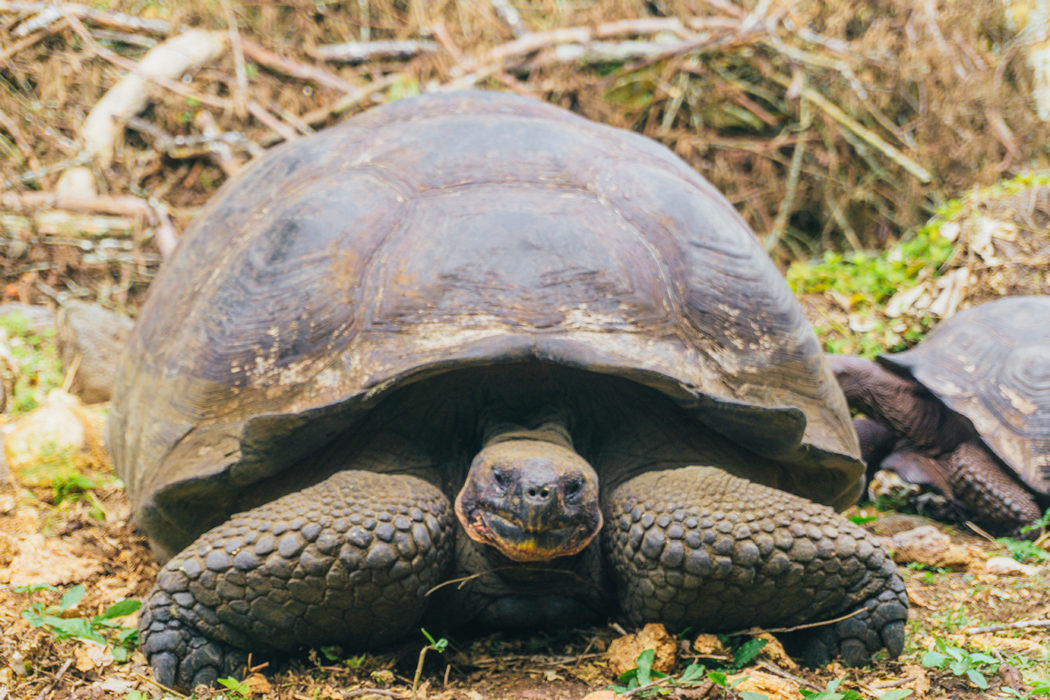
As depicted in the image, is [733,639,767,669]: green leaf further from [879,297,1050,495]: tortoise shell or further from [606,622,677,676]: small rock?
[879,297,1050,495]: tortoise shell

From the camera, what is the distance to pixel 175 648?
83.9 inches

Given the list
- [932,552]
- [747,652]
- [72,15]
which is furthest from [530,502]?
[72,15]

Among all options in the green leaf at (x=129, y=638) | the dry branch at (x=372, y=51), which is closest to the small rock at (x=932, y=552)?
the green leaf at (x=129, y=638)

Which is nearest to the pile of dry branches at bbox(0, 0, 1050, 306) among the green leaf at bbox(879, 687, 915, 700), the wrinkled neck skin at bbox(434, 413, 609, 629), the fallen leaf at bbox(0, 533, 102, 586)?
the fallen leaf at bbox(0, 533, 102, 586)

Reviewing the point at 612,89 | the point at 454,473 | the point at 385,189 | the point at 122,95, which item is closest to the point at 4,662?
the point at 454,473

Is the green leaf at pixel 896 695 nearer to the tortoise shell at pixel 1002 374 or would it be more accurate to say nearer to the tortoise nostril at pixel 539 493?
the tortoise nostril at pixel 539 493

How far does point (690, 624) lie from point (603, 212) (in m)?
1.05

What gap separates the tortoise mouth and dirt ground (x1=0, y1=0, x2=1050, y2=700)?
3.14 meters

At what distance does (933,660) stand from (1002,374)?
6.31ft

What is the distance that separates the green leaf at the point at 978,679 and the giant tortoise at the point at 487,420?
0.22 metres

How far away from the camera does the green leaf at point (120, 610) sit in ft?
8.00

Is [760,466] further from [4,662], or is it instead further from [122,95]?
[122,95]

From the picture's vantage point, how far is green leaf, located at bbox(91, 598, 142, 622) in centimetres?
244

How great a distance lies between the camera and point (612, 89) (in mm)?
6754
